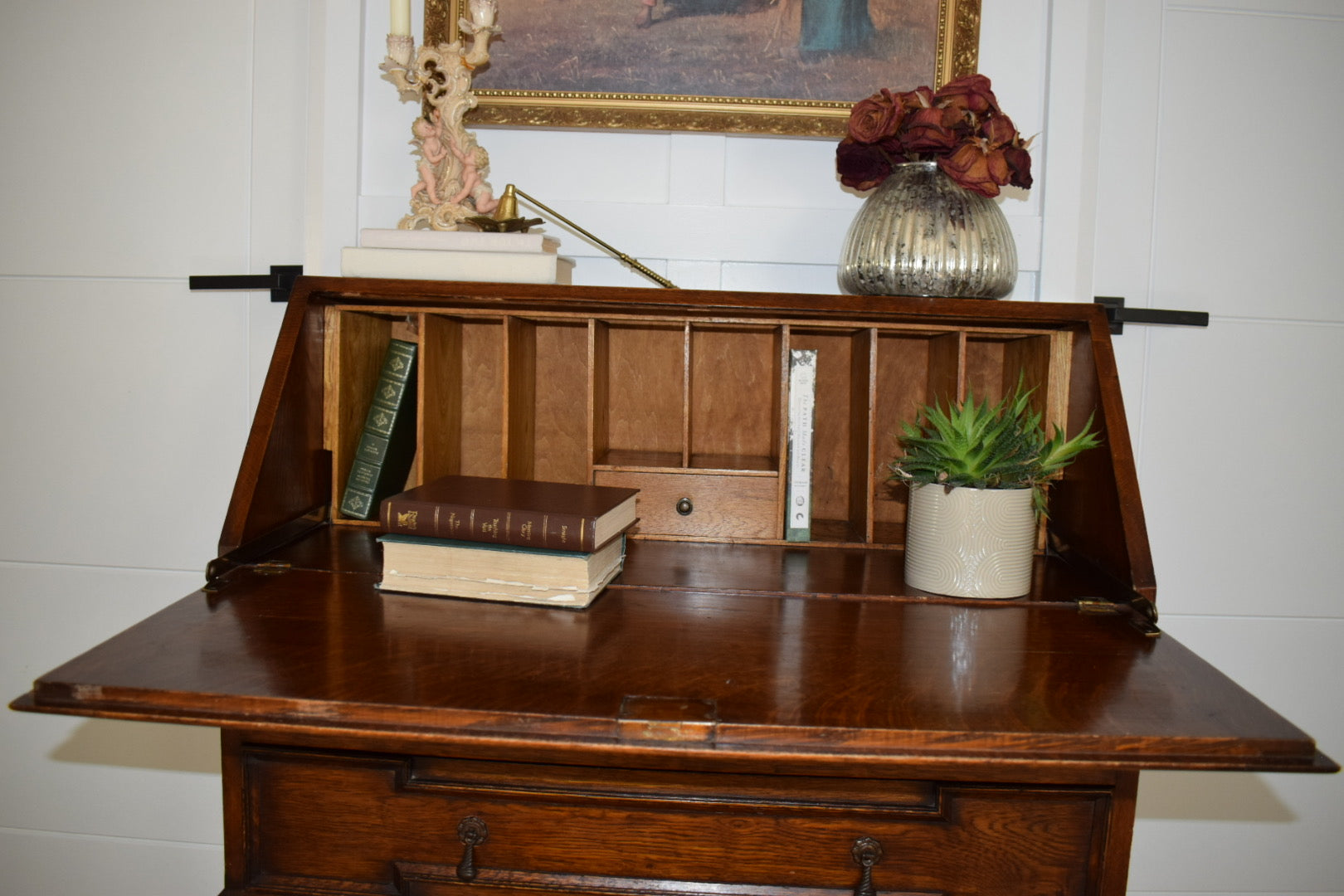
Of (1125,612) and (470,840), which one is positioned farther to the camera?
(1125,612)

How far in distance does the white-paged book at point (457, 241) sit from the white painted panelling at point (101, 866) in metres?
1.25

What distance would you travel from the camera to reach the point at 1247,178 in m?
1.59

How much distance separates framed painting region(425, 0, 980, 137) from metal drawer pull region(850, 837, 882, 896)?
3.76 feet

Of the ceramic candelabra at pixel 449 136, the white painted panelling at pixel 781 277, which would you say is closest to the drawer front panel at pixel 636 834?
the ceramic candelabra at pixel 449 136

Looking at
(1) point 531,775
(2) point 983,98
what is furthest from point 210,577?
(2) point 983,98

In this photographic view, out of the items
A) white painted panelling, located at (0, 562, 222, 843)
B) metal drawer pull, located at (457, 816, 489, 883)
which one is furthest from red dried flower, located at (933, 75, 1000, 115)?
white painted panelling, located at (0, 562, 222, 843)

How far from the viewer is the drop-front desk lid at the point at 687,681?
0.76 m

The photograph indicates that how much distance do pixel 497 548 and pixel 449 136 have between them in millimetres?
686

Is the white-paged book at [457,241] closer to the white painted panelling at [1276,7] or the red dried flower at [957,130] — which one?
the red dried flower at [957,130]

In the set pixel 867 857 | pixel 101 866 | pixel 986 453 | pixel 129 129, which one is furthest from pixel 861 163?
pixel 101 866

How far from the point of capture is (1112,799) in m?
0.92

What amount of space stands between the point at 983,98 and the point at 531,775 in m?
1.06

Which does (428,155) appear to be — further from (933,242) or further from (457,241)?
(933,242)

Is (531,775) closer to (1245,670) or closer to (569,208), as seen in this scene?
(569,208)
